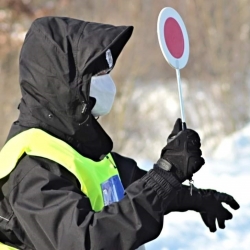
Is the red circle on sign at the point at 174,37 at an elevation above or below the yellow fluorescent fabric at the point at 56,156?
above

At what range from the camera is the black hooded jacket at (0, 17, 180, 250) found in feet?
5.77

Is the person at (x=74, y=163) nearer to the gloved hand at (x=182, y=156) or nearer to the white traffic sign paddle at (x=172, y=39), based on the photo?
the gloved hand at (x=182, y=156)

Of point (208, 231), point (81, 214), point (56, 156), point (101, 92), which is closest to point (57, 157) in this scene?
point (56, 156)

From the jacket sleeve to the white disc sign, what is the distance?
1.87 ft

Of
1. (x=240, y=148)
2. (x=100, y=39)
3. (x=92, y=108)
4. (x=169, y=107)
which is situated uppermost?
(x=169, y=107)

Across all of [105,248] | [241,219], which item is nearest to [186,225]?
[241,219]

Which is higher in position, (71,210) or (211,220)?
(211,220)

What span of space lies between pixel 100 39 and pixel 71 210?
546 mm

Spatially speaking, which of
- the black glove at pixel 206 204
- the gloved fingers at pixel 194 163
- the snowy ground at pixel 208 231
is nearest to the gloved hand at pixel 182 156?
the gloved fingers at pixel 194 163

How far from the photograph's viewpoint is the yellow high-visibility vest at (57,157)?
6.20ft

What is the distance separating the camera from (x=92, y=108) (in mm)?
2080

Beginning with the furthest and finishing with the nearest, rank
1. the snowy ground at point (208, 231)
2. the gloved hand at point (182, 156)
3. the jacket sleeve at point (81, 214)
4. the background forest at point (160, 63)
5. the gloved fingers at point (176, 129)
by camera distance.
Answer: the background forest at point (160, 63) < the snowy ground at point (208, 231) < the gloved fingers at point (176, 129) < the gloved hand at point (182, 156) < the jacket sleeve at point (81, 214)

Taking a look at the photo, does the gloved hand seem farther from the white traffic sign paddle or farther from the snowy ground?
the snowy ground

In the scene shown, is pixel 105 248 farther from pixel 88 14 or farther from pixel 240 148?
pixel 88 14
